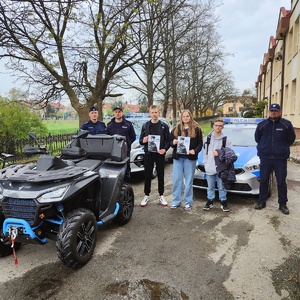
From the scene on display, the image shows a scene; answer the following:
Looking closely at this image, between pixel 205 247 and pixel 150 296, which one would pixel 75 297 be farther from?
pixel 205 247

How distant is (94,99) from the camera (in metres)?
12.7

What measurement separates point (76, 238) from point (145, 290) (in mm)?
901

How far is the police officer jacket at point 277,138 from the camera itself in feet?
16.3

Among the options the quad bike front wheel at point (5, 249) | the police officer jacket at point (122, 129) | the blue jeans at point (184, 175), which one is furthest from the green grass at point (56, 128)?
the quad bike front wheel at point (5, 249)

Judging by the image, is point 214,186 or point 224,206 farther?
point 214,186

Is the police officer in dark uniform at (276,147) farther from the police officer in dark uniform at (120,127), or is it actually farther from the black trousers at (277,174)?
the police officer in dark uniform at (120,127)

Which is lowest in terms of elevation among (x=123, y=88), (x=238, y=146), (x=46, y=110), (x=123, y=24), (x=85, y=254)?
(x=85, y=254)

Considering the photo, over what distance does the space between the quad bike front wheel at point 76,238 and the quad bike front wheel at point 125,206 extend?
0.94 meters

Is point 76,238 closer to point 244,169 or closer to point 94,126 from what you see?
point 94,126

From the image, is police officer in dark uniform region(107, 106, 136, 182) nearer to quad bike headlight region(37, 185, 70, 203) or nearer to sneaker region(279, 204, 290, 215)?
quad bike headlight region(37, 185, 70, 203)

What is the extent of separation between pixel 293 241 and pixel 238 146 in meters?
2.91

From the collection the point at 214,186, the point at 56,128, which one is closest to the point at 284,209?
the point at 214,186

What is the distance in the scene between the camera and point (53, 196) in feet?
9.45

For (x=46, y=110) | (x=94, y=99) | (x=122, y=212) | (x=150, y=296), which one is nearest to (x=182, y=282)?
(x=150, y=296)
